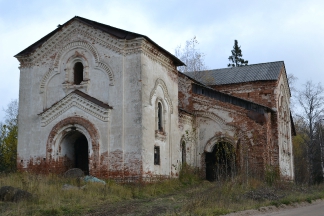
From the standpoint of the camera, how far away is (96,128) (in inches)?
714

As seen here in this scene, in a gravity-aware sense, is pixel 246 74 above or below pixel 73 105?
above

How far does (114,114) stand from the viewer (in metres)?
18.1

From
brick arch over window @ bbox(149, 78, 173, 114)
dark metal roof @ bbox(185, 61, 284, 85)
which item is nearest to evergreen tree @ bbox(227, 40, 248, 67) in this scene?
dark metal roof @ bbox(185, 61, 284, 85)

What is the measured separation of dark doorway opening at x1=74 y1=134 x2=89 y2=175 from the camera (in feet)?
64.3

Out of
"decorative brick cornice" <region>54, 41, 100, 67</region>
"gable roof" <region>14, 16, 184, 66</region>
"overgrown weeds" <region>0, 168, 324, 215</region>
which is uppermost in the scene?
"gable roof" <region>14, 16, 184, 66</region>

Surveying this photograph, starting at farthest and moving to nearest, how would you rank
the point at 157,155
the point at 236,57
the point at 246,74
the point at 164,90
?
the point at 236,57
the point at 246,74
the point at 164,90
the point at 157,155

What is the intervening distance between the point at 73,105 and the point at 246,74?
14118mm

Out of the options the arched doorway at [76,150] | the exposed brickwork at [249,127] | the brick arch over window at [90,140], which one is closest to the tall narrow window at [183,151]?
the exposed brickwork at [249,127]

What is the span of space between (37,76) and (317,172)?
2436cm

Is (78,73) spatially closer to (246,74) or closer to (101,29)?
(101,29)

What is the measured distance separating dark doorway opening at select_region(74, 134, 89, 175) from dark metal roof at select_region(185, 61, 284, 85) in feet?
40.2

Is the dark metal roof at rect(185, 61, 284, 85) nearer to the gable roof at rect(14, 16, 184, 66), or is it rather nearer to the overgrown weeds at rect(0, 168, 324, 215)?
the gable roof at rect(14, 16, 184, 66)

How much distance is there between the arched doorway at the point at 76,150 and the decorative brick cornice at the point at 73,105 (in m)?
1.15

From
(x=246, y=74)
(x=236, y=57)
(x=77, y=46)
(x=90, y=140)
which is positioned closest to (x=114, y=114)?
(x=90, y=140)
